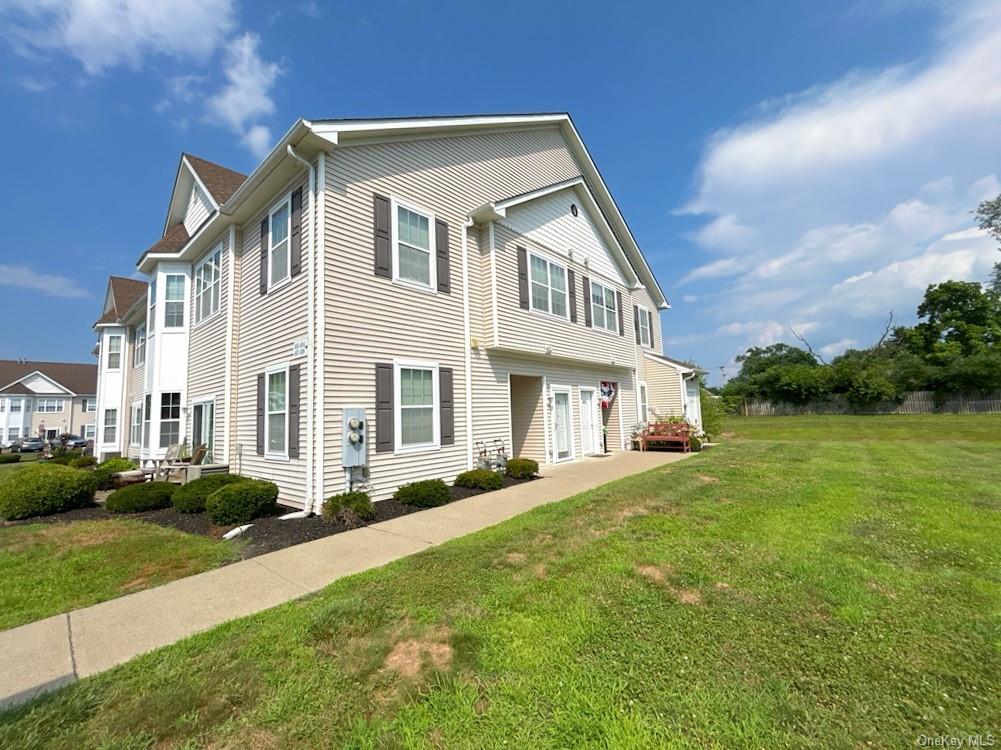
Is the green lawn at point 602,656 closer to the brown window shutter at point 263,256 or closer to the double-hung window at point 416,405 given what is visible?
the double-hung window at point 416,405

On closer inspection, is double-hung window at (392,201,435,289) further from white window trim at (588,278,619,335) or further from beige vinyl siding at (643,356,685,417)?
beige vinyl siding at (643,356,685,417)

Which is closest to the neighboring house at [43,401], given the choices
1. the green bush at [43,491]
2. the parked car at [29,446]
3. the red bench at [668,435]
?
the parked car at [29,446]

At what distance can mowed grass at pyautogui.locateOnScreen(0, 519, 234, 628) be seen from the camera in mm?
4211

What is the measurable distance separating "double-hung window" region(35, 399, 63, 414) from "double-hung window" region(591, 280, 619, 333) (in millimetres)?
58429

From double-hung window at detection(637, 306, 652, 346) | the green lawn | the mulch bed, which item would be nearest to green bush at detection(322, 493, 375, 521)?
the mulch bed

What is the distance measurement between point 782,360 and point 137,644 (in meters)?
68.0

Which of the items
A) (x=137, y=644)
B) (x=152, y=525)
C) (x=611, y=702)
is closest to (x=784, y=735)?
(x=611, y=702)

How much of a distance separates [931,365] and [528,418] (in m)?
40.8

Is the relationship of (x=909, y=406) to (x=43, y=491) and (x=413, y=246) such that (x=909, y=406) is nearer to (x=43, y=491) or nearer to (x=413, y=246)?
(x=413, y=246)

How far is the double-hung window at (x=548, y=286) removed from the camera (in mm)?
12079

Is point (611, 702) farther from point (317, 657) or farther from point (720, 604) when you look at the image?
point (317, 657)

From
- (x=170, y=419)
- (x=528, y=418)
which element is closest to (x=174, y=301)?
(x=170, y=419)

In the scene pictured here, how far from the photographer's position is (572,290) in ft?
44.6

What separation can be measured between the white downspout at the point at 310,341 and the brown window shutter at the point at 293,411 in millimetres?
397
